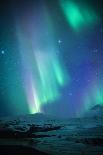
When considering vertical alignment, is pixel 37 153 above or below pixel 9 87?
below

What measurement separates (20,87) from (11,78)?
3.38 metres

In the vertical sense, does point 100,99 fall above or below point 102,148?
above

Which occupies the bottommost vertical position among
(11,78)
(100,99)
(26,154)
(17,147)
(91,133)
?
(26,154)

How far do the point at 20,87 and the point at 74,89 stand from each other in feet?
47.0

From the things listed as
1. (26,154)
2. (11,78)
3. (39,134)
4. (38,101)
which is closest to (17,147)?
(26,154)

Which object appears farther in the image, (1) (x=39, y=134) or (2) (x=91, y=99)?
(2) (x=91, y=99)

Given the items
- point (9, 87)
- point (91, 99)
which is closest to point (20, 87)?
point (9, 87)

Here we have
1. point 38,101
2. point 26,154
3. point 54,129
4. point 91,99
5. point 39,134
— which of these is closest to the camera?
point 26,154

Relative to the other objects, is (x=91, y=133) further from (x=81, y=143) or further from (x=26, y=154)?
(x=26, y=154)

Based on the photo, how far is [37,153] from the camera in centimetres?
1873

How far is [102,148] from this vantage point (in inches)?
805

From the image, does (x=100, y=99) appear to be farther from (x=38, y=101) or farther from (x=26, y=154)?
(x=26, y=154)

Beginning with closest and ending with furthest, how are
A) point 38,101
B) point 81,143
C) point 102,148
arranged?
point 102,148 → point 81,143 → point 38,101

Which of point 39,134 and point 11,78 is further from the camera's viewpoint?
point 11,78
